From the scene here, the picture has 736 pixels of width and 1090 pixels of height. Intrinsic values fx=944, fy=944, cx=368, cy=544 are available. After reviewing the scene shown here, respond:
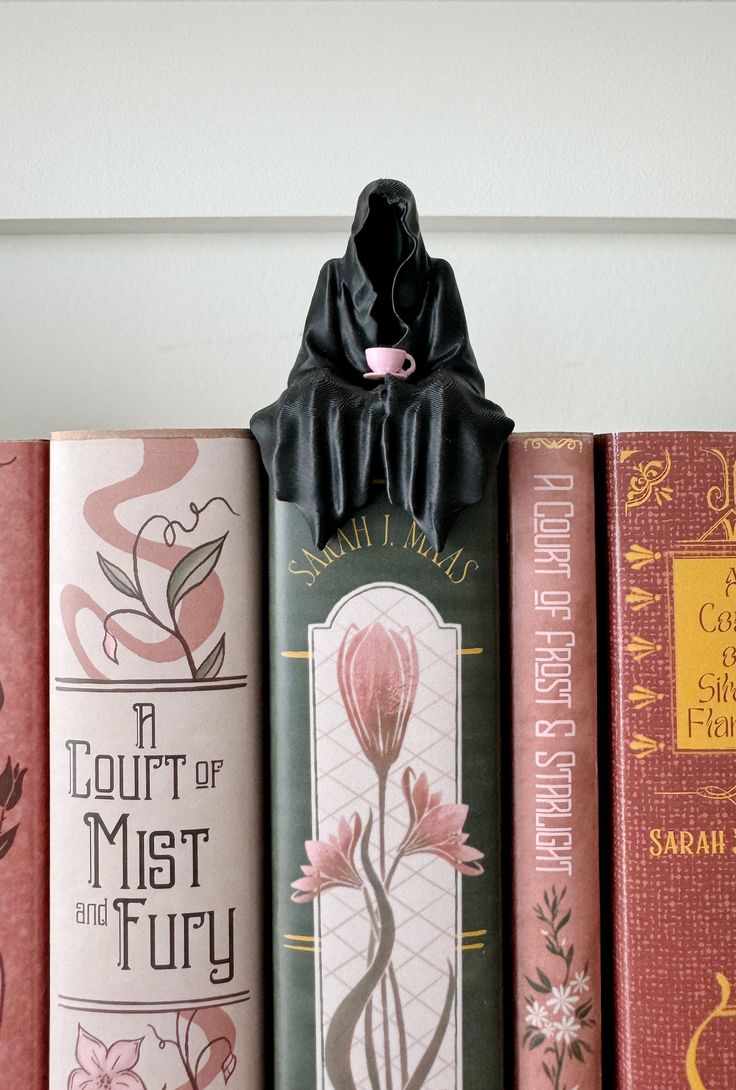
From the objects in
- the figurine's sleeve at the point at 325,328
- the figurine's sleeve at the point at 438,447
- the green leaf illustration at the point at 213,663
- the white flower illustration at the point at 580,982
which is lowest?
the white flower illustration at the point at 580,982

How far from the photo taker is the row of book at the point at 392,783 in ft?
1.36

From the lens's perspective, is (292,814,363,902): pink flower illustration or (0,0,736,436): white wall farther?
(0,0,736,436): white wall

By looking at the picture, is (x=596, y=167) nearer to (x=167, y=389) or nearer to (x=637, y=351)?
(x=637, y=351)

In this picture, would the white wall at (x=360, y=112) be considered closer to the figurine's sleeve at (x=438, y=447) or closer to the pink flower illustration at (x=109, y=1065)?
the figurine's sleeve at (x=438, y=447)

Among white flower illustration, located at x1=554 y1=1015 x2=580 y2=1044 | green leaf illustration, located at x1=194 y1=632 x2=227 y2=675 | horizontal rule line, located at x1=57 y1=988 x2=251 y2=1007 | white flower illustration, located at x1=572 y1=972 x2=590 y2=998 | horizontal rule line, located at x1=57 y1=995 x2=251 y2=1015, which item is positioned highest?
green leaf illustration, located at x1=194 y1=632 x2=227 y2=675

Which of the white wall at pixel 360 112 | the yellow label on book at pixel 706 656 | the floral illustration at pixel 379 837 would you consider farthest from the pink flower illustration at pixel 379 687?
the white wall at pixel 360 112

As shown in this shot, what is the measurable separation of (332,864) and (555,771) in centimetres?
11

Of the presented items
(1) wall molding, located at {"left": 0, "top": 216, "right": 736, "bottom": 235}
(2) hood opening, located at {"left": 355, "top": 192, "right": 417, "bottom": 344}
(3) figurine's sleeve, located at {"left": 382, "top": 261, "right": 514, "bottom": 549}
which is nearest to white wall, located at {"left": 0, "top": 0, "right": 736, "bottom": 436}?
(1) wall molding, located at {"left": 0, "top": 216, "right": 736, "bottom": 235}

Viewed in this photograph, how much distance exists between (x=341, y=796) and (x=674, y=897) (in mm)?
153

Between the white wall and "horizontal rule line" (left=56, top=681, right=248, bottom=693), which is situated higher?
the white wall

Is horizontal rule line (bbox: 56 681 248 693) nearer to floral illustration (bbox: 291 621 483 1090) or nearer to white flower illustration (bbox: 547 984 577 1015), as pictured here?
floral illustration (bbox: 291 621 483 1090)

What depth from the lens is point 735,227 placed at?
594 millimetres

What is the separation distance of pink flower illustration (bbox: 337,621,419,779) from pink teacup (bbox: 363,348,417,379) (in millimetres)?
123

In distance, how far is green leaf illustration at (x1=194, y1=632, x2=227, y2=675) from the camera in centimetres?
42
